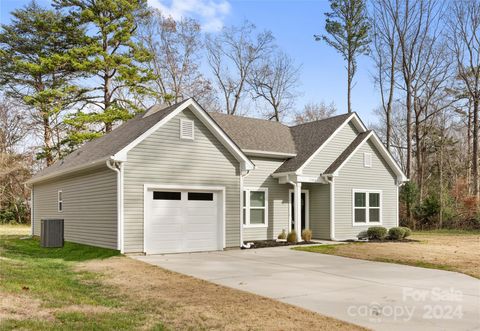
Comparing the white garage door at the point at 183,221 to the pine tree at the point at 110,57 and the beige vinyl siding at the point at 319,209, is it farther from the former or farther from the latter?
the pine tree at the point at 110,57

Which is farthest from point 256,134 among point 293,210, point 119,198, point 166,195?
point 119,198

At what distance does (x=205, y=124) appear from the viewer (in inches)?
635

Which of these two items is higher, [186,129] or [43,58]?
[43,58]

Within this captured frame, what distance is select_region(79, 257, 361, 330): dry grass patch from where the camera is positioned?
622 centimetres

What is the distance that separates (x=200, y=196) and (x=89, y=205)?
402cm

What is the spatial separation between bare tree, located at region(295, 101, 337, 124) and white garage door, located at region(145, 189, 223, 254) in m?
31.4

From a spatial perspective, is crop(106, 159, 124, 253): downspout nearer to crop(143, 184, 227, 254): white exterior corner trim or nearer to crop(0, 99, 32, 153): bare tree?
crop(143, 184, 227, 254): white exterior corner trim

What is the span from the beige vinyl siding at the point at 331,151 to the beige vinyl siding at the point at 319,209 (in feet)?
3.06

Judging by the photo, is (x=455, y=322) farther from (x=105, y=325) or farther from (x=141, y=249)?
(x=141, y=249)

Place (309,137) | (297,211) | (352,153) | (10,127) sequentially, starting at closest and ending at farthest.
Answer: (297,211) → (352,153) → (309,137) → (10,127)

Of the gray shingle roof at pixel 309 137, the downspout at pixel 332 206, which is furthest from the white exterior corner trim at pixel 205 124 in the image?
the downspout at pixel 332 206

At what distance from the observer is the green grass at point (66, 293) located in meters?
6.02

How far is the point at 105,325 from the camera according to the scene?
601 cm

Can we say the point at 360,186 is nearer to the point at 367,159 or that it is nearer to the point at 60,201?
the point at 367,159
